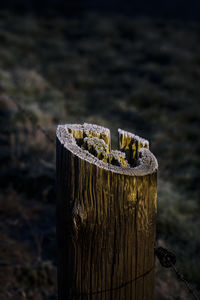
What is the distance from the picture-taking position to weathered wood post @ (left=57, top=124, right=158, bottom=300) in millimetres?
1198

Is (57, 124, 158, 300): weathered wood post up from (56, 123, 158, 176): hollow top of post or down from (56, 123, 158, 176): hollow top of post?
down

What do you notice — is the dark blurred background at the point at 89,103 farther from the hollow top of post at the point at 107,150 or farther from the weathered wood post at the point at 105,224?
the hollow top of post at the point at 107,150

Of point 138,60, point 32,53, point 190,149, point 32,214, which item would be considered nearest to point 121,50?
point 138,60

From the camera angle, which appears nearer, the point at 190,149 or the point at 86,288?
the point at 86,288

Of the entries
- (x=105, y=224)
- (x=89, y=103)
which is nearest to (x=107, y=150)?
(x=105, y=224)

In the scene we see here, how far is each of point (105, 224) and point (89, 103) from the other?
7.39 m

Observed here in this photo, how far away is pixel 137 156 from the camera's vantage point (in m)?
1.44

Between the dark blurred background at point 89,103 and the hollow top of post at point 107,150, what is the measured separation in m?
1.61

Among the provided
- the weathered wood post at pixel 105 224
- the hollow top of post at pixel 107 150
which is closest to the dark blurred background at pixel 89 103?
the weathered wood post at pixel 105 224

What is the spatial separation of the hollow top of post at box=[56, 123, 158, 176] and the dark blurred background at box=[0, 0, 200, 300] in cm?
161

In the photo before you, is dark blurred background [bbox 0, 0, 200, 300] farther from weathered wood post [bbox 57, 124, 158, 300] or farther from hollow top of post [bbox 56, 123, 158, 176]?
hollow top of post [bbox 56, 123, 158, 176]

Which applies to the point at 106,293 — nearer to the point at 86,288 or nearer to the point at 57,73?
the point at 86,288

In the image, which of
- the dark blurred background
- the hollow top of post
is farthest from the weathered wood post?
the dark blurred background

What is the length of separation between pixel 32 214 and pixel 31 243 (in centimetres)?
52
